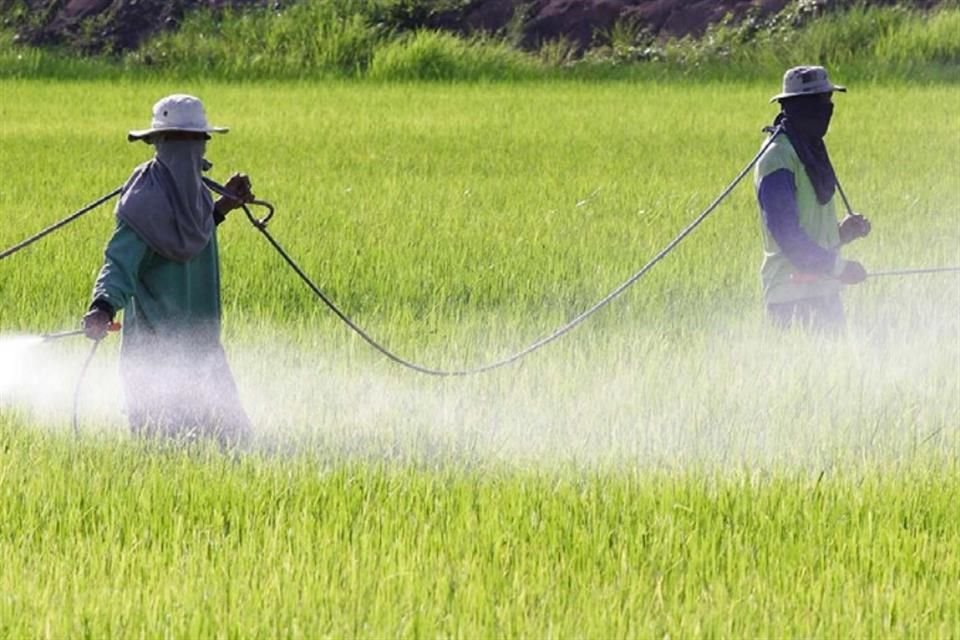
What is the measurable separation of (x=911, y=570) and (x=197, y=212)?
1901mm

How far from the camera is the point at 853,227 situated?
6.19 meters

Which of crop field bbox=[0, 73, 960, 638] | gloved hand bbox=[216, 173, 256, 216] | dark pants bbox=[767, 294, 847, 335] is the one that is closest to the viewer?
crop field bbox=[0, 73, 960, 638]

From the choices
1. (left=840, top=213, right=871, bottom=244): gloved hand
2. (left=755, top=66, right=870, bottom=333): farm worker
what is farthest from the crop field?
(left=840, top=213, right=871, bottom=244): gloved hand

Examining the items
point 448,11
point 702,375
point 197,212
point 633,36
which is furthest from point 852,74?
point 197,212

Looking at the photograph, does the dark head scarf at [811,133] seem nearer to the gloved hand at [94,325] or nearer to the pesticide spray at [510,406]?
the pesticide spray at [510,406]

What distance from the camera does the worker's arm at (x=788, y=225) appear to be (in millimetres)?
5887

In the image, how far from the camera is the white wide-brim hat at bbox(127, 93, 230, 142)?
183 inches

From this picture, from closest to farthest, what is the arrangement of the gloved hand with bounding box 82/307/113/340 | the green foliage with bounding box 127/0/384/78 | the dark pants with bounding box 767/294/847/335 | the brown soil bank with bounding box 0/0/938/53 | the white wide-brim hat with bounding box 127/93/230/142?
the gloved hand with bounding box 82/307/113/340 < the white wide-brim hat with bounding box 127/93/230/142 < the dark pants with bounding box 767/294/847/335 < the green foliage with bounding box 127/0/384/78 < the brown soil bank with bounding box 0/0/938/53

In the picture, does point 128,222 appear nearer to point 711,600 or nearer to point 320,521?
point 320,521

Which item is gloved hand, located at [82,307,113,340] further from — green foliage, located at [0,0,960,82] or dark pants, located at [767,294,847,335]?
green foliage, located at [0,0,960,82]

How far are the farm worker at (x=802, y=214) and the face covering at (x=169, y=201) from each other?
1.90 metres

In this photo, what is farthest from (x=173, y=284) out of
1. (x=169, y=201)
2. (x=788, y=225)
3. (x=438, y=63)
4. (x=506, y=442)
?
(x=438, y=63)

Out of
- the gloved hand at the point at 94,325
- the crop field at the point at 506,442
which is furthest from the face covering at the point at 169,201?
the crop field at the point at 506,442

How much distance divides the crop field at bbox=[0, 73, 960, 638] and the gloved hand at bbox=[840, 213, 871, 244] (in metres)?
0.35
